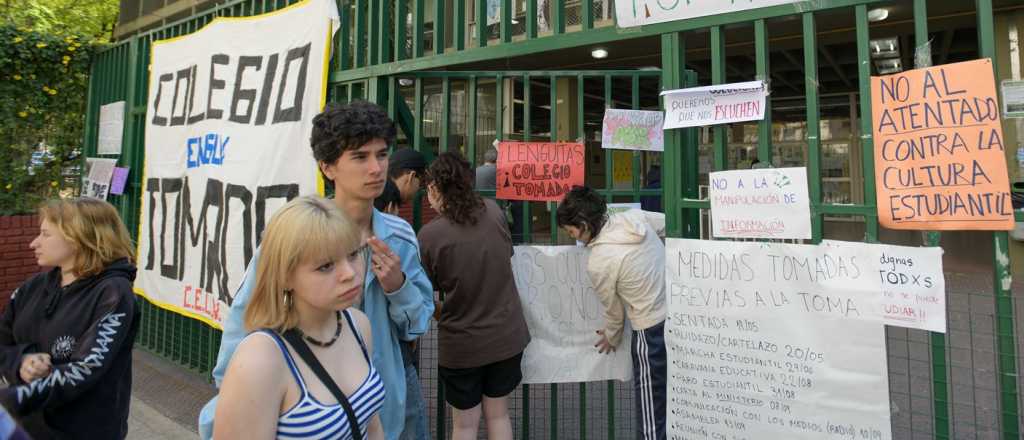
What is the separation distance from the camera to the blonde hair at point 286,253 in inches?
62.2

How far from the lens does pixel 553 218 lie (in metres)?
3.50

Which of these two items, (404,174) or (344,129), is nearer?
(344,129)

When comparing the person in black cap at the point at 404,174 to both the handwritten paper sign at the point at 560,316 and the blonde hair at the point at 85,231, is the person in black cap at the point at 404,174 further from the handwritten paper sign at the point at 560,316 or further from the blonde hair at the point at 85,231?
the blonde hair at the point at 85,231

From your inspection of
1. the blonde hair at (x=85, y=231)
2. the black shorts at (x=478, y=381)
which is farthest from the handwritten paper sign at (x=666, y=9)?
the blonde hair at (x=85, y=231)

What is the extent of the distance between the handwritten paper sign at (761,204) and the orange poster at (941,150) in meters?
0.30

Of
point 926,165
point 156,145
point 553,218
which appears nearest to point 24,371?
point 553,218

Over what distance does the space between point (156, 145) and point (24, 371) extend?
3945 millimetres

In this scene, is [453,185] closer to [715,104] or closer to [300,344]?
[715,104]

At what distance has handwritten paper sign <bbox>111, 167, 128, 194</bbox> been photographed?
235 inches

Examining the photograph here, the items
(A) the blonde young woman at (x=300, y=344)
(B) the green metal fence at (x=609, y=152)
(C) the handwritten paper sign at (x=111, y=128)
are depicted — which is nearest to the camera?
(A) the blonde young woman at (x=300, y=344)

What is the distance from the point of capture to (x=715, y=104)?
2.75 m

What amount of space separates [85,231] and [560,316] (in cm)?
243

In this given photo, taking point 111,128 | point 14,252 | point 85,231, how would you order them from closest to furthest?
point 85,231 → point 111,128 → point 14,252

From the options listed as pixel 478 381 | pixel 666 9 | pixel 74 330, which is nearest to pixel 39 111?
pixel 74 330
